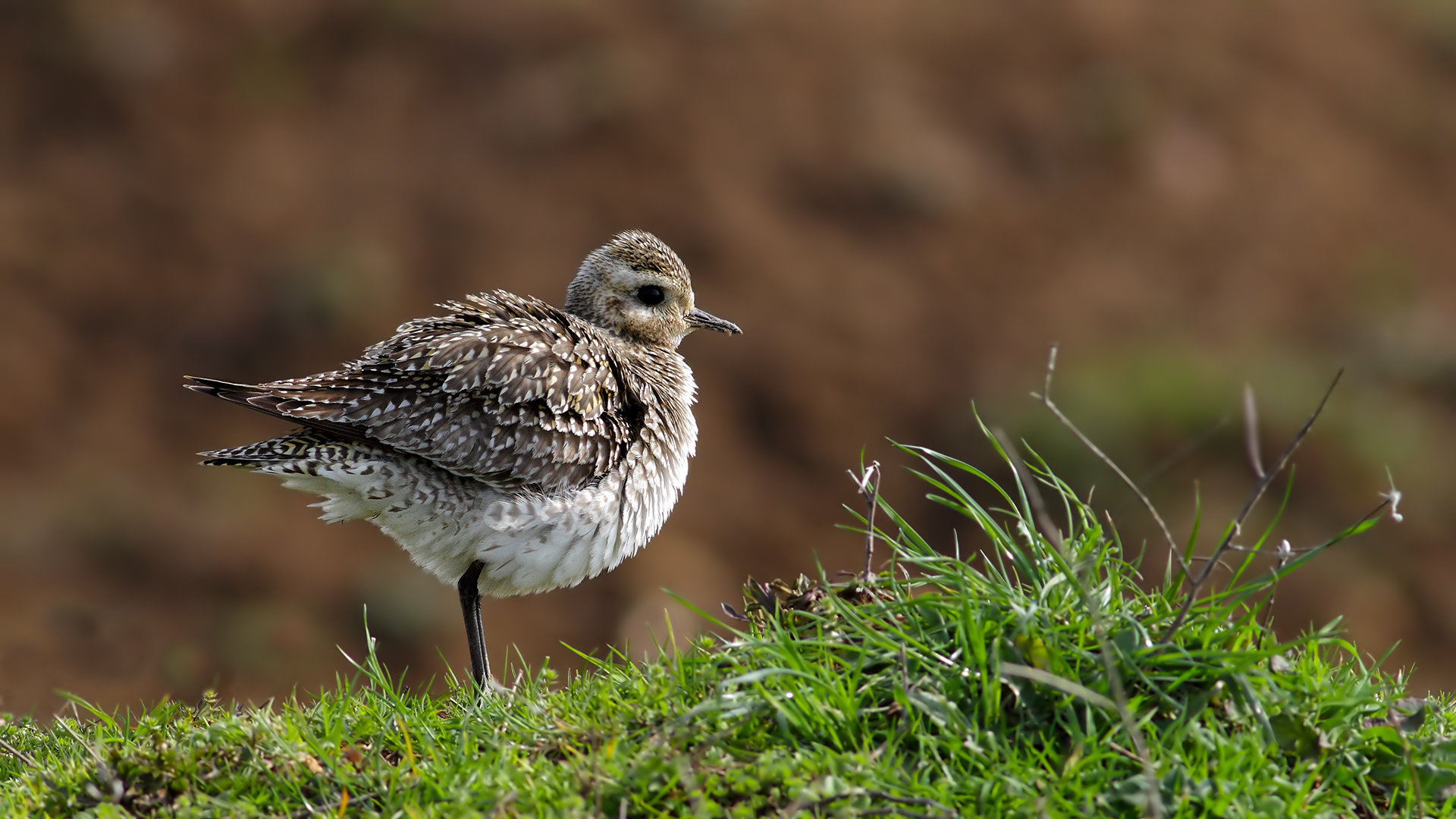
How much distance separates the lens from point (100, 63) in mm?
21484

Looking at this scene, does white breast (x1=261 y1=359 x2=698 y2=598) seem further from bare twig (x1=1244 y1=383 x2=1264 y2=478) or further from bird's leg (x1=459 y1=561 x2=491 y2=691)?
bare twig (x1=1244 y1=383 x2=1264 y2=478)

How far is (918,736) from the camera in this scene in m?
4.30

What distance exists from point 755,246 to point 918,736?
50.2 feet

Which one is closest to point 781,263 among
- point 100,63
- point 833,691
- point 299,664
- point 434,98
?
point 434,98

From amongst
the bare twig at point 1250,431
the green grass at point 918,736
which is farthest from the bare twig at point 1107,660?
the bare twig at point 1250,431

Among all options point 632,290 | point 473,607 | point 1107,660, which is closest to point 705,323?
point 632,290

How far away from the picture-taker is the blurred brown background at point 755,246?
1608 cm

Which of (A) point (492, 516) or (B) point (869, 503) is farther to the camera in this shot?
(A) point (492, 516)

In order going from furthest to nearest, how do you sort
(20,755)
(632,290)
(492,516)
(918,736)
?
(632,290) < (492,516) < (20,755) < (918,736)

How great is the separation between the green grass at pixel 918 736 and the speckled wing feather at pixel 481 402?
1.92 m

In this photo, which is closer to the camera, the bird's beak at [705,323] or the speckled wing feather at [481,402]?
the speckled wing feather at [481,402]

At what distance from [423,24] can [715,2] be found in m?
5.05

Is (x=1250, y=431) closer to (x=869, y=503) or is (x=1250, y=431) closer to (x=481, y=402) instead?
(x=869, y=503)

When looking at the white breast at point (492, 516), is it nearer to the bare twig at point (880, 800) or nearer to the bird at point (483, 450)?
the bird at point (483, 450)
